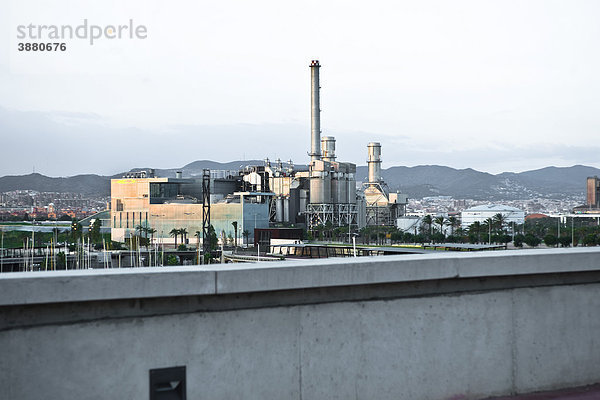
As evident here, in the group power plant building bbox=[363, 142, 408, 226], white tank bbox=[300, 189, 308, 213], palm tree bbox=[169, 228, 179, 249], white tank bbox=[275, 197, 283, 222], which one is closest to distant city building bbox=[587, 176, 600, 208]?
power plant building bbox=[363, 142, 408, 226]

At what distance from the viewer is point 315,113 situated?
102750 mm

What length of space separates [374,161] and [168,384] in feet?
386

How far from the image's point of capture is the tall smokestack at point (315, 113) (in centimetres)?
10250

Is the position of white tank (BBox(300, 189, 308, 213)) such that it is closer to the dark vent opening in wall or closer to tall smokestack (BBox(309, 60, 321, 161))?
tall smokestack (BBox(309, 60, 321, 161))

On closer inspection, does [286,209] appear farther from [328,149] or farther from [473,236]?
[473,236]

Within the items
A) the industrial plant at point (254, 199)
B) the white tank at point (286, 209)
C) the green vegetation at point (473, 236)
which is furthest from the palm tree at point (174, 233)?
the white tank at point (286, 209)

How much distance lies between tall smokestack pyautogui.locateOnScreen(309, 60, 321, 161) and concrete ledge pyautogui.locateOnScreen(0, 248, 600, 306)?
9754 centimetres

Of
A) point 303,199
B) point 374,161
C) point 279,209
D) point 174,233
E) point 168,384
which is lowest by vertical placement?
point 174,233

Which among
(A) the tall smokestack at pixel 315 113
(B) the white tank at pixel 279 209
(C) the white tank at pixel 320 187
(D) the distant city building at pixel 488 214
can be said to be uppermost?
(A) the tall smokestack at pixel 315 113

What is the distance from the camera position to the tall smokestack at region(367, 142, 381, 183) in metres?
118

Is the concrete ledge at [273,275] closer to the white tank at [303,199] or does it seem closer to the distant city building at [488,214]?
the white tank at [303,199]

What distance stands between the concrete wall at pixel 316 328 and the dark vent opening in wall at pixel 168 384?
5cm

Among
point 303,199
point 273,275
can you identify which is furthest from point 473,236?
point 273,275

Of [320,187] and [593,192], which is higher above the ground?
[593,192]
